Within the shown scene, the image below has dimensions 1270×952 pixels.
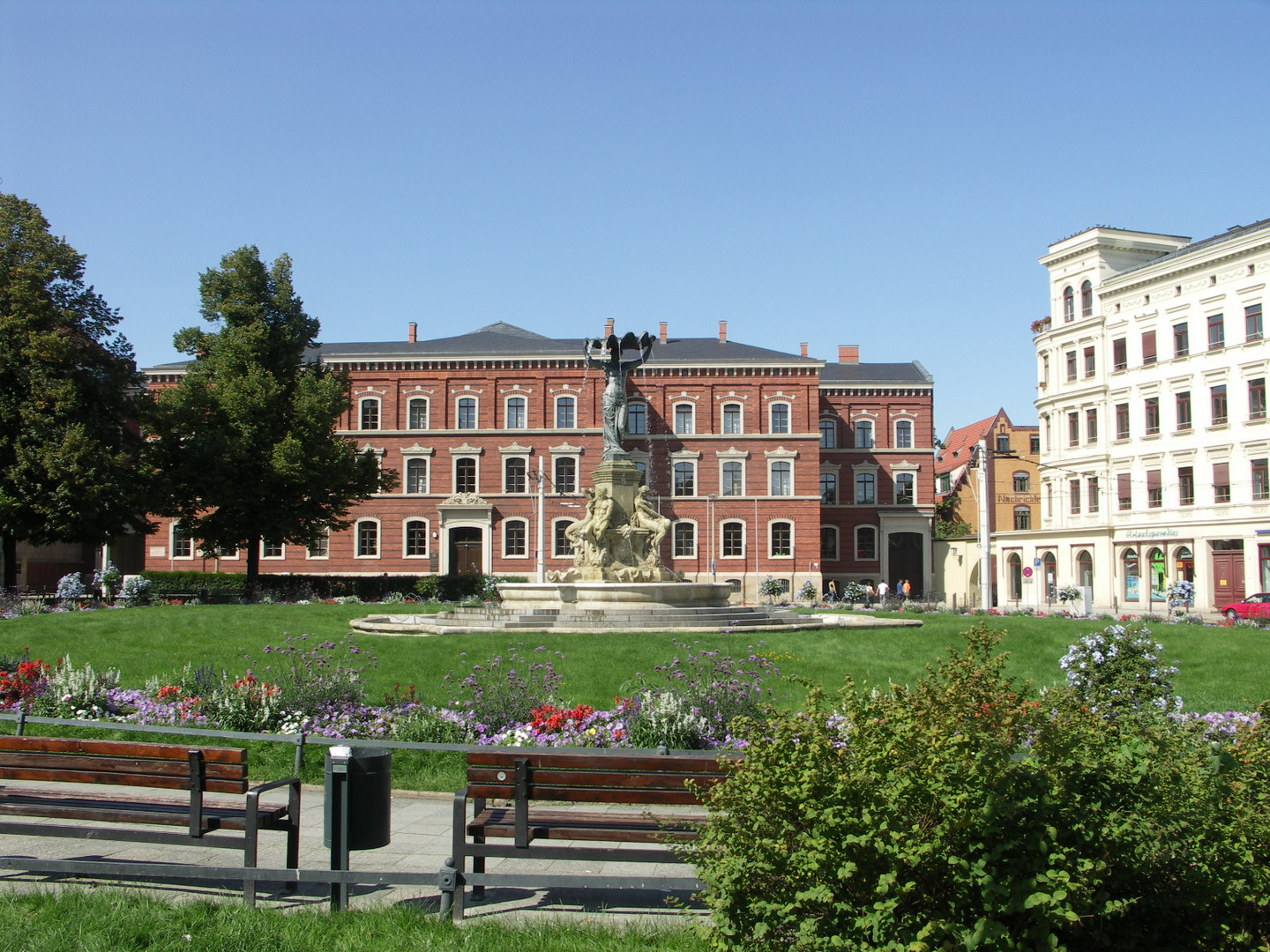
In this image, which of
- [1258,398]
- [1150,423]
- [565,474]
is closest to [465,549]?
[565,474]

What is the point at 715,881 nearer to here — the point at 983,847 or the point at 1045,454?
the point at 983,847

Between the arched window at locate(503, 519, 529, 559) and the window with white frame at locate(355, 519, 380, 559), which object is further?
the window with white frame at locate(355, 519, 380, 559)

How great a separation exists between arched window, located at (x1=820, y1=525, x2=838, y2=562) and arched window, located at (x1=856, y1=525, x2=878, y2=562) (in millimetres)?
1184

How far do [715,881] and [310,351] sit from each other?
52.6 meters

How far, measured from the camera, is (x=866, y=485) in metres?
53.8

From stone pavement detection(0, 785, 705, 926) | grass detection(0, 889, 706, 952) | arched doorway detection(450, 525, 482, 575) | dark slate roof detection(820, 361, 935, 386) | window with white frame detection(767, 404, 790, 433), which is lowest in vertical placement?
stone pavement detection(0, 785, 705, 926)

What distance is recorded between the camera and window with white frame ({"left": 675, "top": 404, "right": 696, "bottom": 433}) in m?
50.6

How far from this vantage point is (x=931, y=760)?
12.8 ft

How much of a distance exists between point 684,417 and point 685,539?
20.9ft

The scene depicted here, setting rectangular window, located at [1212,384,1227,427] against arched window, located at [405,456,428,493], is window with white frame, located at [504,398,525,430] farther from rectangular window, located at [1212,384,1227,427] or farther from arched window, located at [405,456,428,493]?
rectangular window, located at [1212,384,1227,427]

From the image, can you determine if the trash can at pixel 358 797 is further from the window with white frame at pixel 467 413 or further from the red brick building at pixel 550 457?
the window with white frame at pixel 467 413

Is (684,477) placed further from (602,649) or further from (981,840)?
(981,840)

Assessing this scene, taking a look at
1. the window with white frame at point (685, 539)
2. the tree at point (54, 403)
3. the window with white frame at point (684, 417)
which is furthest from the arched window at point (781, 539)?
the tree at point (54, 403)

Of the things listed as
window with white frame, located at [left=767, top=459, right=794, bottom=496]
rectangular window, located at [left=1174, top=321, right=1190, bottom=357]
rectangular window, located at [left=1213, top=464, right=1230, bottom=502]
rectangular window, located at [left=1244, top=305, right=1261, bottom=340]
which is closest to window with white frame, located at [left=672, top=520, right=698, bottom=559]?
window with white frame, located at [left=767, top=459, right=794, bottom=496]
